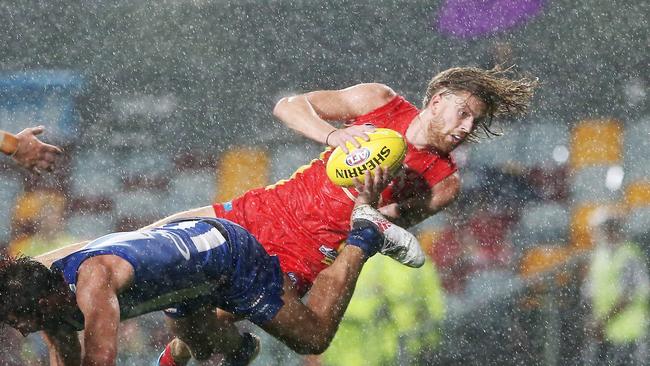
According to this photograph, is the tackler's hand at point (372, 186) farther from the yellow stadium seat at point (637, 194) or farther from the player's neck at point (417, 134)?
the yellow stadium seat at point (637, 194)

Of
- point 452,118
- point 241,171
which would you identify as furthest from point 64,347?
point 241,171

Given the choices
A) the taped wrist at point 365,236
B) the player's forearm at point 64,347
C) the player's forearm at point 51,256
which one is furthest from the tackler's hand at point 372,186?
the player's forearm at point 64,347

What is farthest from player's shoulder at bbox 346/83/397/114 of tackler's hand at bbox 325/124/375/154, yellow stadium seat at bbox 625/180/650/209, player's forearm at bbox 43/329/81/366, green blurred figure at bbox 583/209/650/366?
yellow stadium seat at bbox 625/180/650/209

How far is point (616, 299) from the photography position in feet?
29.3

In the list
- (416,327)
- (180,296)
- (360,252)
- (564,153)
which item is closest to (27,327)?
(180,296)

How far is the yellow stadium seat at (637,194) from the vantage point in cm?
947

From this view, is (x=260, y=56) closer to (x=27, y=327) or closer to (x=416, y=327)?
(x=416, y=327)

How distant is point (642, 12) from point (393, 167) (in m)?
6.70

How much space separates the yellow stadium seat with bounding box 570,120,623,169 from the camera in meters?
9.70

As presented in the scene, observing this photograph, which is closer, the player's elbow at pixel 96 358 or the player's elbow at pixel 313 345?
the player's elbow at pixel 96 358

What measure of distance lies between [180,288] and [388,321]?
4.25m

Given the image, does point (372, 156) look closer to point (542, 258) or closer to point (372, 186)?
point (372, 186)

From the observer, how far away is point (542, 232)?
928cm

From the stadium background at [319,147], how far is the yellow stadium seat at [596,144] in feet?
0.05
